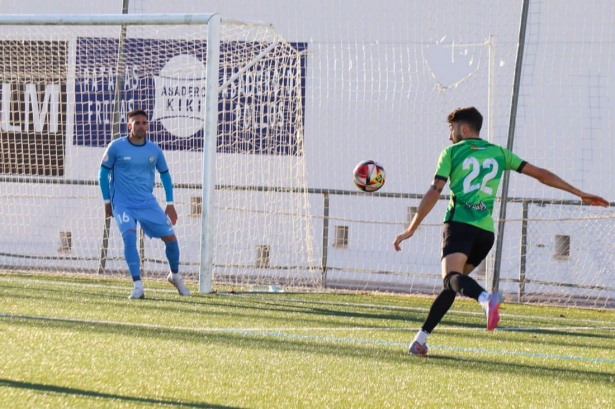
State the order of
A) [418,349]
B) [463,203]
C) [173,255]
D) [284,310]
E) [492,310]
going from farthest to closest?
1. [173,255]
2. [284,310]
3. [463,203]
4. [418,349]
5. [492,310]

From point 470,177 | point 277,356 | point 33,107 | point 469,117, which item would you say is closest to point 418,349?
point 277,356

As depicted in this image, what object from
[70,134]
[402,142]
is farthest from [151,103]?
[402,142]

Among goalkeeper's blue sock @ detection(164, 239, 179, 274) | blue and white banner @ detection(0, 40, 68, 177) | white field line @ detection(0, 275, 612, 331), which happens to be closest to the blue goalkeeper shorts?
goalkeeper's blue sock @ detection(164, 239, 179, 274)

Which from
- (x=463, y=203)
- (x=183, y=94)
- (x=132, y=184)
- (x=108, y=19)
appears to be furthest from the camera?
(x=183, y=94)

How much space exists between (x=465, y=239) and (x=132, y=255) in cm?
436

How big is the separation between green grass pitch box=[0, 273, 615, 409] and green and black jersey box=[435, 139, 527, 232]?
94cm

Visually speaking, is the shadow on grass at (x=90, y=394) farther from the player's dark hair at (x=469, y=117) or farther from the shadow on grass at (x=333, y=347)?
the player's dark hair at (x=469, y=117)

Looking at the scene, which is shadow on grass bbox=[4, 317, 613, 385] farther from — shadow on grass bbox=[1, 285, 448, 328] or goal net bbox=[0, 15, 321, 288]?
goal net bbox=[0, 15, 321, 288]

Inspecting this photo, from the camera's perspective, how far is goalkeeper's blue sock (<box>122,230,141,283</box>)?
10195 mm

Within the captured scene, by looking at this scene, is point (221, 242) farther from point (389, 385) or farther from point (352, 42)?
point (389, 385)

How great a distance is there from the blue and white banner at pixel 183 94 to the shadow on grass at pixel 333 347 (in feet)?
17.8

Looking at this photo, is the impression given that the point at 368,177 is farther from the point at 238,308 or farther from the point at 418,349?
the point at 418,349

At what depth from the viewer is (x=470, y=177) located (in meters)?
6.90

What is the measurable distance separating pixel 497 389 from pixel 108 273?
917 centimetres
